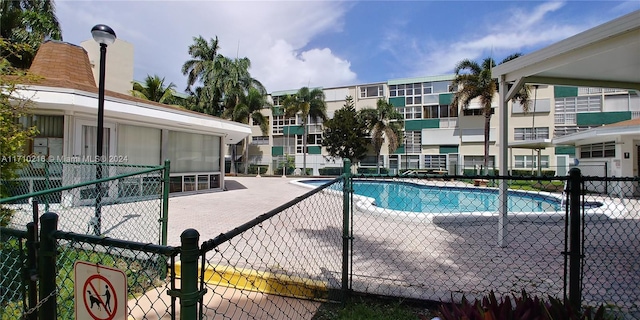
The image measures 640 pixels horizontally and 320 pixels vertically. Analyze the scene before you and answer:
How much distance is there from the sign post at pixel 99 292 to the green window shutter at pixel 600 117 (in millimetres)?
36270

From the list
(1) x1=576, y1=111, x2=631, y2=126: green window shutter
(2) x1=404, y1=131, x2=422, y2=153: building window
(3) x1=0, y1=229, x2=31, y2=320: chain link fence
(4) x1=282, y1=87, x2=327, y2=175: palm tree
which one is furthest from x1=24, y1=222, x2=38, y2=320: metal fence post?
(1) x1=576, y1=111, x2=631, y2=126: green window shutter

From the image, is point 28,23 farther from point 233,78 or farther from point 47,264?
point 47,264

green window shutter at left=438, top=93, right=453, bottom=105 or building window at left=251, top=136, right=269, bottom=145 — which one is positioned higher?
green window shutter at left=438, top=93, right=453, bottom=105

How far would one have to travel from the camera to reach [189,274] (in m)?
1.17

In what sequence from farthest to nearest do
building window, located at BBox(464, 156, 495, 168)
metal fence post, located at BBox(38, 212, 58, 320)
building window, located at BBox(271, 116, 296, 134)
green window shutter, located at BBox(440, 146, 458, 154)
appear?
building window, located at BBox(271, 116, 296, 134)
green window shutter, located at BBox(440, 146, 458, 154)
building window, located at BBox(464, 156, 495, 168)
metal fence post, located at BBox(38, 212, 58, 320)

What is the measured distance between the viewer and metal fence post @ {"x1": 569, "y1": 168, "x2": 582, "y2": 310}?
260 centimetres

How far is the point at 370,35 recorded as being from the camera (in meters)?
12.2

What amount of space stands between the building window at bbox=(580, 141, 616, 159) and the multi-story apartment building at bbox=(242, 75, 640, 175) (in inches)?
200

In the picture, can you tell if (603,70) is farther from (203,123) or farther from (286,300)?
(203,123)

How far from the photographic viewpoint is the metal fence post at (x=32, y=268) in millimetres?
1536

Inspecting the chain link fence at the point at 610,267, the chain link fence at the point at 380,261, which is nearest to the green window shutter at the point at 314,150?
the chain link fence at the point at 380,261

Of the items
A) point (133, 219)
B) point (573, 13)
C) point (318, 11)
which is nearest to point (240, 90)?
point (318, 11)

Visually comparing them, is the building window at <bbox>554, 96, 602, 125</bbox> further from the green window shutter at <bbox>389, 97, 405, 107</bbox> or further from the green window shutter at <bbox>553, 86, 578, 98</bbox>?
the green window shutter at <bbox>389, 97, 405, 107</bbox>

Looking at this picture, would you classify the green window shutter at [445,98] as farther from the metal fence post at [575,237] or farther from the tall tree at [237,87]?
the metal fence post at [575,237]
